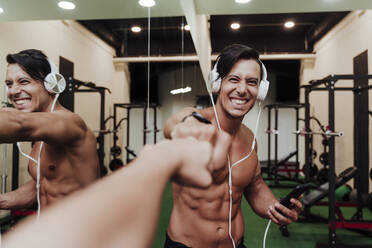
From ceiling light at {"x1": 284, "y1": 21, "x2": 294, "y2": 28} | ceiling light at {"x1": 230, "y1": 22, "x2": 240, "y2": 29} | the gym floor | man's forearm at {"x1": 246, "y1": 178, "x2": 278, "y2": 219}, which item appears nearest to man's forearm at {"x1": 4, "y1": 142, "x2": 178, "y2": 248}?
man's forearm at {"x1": 246, "y1": 178, "x2": 278, "y2": 219}

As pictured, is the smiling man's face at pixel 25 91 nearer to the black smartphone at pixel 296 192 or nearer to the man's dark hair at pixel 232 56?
the man's dark hair at pixel 232 56

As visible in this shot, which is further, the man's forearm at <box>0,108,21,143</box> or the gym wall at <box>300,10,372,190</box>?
the gym wall at <box>300,10,372,190</box>

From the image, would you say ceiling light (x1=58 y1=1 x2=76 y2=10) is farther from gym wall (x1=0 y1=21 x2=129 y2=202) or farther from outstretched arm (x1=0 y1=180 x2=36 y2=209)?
outstretched arm (x1=0 y1=180 x2=36 y2=209)

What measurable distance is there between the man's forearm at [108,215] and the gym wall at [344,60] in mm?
5018

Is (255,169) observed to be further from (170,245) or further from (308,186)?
(170,245)

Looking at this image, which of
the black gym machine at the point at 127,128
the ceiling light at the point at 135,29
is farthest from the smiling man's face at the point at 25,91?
the ceiling light at the point at 135,29

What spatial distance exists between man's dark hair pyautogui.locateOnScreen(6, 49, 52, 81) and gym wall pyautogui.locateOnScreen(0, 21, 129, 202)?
0.04ft

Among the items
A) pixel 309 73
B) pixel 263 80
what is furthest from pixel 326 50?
pixel 263 80

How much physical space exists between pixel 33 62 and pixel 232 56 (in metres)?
0.85

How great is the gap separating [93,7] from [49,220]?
93 cm

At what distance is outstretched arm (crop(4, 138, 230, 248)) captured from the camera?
0.19 metres

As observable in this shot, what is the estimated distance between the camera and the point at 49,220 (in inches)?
7.8

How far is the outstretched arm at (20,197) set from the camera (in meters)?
0.66

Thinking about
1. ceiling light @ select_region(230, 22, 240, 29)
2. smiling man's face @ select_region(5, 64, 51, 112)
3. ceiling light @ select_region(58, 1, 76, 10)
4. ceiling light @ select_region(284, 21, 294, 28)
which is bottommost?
A: smiling man's face @ select_region(5, 64, 51, 112)
